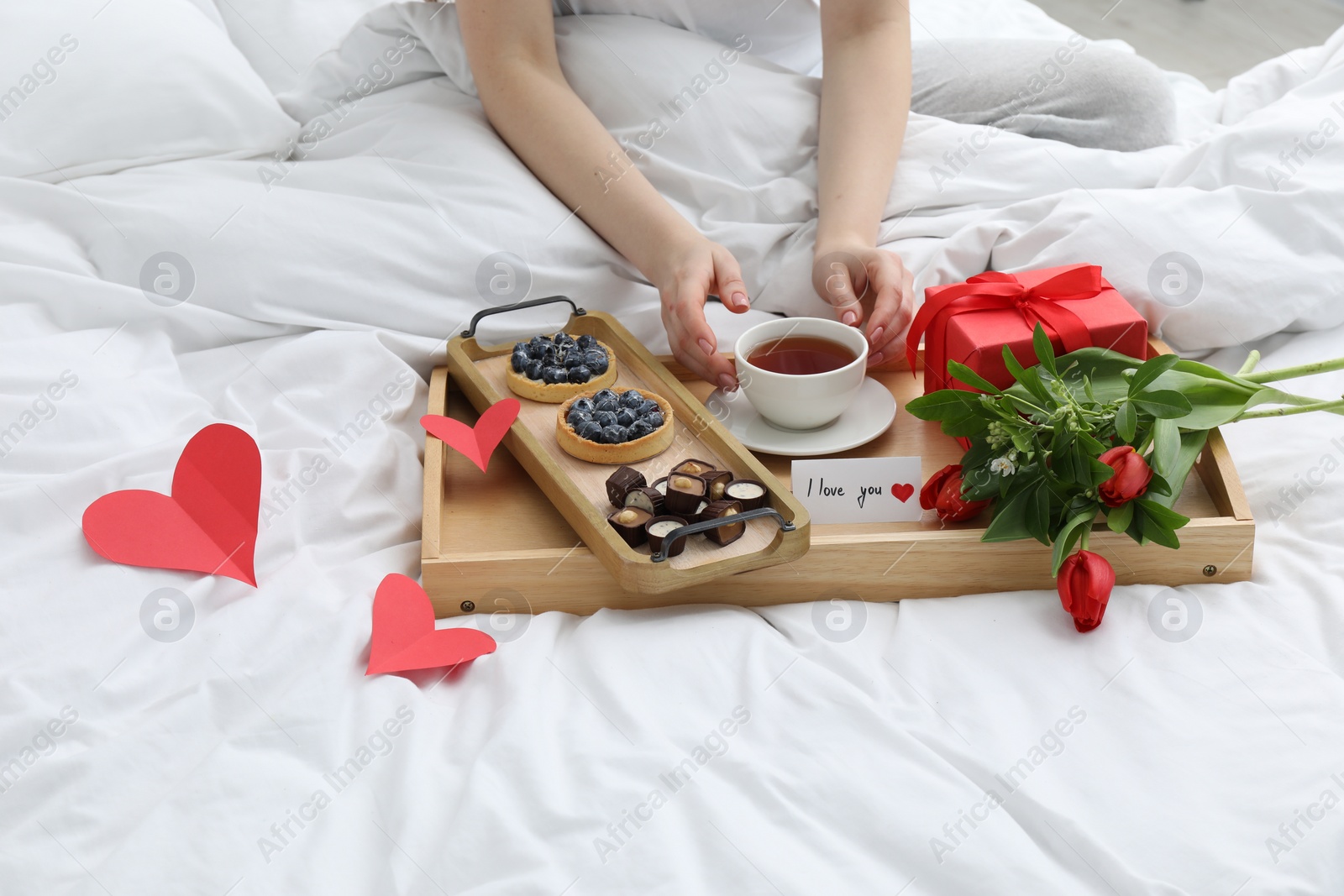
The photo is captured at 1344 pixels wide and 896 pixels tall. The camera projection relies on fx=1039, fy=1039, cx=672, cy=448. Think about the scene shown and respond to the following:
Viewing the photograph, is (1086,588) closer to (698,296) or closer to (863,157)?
(698,296)

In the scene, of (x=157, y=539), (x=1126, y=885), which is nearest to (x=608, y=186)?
(x=157, y=539)

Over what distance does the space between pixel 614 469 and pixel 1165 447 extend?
16.6 inches

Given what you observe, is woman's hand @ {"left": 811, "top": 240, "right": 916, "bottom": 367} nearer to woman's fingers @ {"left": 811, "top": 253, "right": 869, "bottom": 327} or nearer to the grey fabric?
woman's fingers @ {"left": 811, "top": 253, "right": 869, "bottom": 327}

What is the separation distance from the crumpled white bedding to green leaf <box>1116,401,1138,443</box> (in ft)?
0.38

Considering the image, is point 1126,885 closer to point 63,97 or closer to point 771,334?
point 771,334

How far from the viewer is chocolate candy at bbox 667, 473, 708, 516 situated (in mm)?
752

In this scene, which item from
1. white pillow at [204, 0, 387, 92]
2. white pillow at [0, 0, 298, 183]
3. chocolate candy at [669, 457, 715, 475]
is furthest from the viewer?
white pillow at [204, 0, 387, 92]

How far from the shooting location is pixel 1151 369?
2.52 feet

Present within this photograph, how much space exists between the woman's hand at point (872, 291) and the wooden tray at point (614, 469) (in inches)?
7.2

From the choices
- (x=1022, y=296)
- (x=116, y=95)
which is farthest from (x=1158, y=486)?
(x=116, y=95)

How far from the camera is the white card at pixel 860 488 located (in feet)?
2.71

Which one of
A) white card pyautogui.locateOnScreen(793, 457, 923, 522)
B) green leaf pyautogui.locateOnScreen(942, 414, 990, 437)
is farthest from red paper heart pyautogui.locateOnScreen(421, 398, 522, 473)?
green leaf pyautogui.locateOnScreen(942, 414, 990, 437)

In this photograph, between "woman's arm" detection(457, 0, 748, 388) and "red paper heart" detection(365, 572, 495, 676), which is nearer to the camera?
"red paper heart" detection(365, 572, 495, 676)

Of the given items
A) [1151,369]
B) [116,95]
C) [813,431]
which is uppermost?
[116,95]
